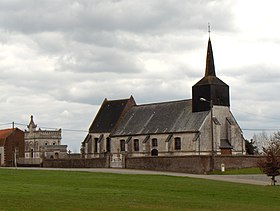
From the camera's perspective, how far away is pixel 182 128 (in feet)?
261

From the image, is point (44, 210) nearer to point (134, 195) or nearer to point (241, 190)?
point (134, 195)

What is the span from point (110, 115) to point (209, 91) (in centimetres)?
2160

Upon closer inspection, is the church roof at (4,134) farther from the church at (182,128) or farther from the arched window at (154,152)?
the arched window at (154,152)

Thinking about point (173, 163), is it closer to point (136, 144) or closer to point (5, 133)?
point (136, 144)

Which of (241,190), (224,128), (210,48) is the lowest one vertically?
(241,190)

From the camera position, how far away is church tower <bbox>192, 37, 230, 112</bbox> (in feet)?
262

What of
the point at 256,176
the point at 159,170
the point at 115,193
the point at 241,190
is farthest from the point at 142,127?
the point at 115,193

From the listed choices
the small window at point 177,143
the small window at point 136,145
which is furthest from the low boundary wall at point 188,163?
the small window at point 136,145

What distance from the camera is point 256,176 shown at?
175 ft

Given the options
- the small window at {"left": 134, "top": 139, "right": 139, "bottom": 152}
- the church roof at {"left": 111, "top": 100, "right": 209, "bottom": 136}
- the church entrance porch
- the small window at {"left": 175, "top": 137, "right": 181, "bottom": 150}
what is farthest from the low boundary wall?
the small window at {"left": 134, "top": 139, "right": 139, "bottom": 152}

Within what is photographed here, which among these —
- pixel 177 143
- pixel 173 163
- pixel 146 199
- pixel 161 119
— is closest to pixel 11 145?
pixel 161 119

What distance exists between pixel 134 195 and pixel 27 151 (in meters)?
87.7

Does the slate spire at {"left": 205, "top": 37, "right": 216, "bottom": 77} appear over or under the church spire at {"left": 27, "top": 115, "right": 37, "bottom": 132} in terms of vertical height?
over

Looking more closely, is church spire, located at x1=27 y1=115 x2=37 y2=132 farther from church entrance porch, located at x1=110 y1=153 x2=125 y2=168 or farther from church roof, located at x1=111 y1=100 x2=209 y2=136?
church entrance porch, located at x1=110 y1=153 x2=125 y2=168
